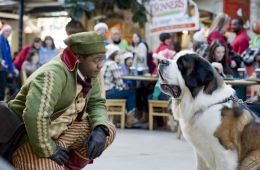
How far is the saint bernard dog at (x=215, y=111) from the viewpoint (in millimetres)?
4367

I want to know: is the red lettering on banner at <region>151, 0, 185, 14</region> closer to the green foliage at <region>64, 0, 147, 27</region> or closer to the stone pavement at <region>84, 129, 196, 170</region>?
the stone pavement at <region>84, 129, 196, 170</region>

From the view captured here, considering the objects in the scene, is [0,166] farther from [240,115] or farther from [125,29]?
[125,29]

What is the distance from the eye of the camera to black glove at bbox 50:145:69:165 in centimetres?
376

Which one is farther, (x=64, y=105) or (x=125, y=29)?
(x=125, y=29)

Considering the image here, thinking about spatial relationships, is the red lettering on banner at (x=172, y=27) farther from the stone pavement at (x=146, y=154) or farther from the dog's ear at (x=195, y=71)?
the dog's ear at (x=195, y=71)

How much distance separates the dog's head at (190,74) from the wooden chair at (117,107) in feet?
19.9

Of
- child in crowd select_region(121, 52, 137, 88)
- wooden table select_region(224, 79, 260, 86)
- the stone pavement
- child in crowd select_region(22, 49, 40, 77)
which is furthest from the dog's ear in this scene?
child in crowd select_region(22, 49, 40, 77)

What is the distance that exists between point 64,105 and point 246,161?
59.0 inches

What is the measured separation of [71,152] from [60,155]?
457 mm

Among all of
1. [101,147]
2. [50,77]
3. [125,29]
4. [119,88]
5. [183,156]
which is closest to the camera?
[50,77]

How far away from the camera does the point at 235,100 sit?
4.48m

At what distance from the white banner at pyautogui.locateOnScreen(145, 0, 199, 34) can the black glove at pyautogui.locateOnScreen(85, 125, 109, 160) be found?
7252 mm

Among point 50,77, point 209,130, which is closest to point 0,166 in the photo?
point 50,77

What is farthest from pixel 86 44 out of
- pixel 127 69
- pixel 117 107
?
pixel 127 69
